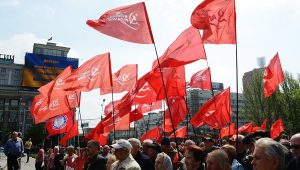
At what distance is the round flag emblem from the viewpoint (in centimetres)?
1357

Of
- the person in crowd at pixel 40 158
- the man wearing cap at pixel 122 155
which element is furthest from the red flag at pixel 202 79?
the man wearing cap at pixel 122 155

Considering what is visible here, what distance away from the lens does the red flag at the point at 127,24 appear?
25.1 ft

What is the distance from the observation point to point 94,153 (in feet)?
22.0

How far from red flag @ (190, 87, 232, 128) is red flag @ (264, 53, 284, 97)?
11.3ft

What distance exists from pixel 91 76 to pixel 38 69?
47.3 m

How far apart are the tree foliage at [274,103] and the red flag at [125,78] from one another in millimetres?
28629

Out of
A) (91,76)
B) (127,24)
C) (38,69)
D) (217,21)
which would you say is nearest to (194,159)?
(217,21)

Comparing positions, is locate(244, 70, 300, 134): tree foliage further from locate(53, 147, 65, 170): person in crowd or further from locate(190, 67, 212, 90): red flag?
locate(53, 147, 65, 170): person in crowd

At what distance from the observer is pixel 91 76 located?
975 centimetres

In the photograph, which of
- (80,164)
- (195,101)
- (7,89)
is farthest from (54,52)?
(80,164)

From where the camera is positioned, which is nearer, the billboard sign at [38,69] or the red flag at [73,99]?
the red flag at [73,99]

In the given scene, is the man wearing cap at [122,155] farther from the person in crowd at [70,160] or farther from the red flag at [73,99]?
the red flag at [73,99]

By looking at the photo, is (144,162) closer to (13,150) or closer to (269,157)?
(269,157)

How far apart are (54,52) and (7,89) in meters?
13.8
